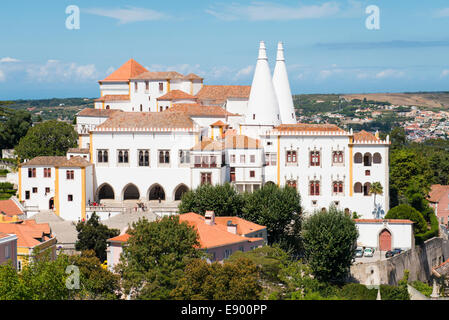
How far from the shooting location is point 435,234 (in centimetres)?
5869

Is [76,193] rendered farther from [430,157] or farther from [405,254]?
[430,157]

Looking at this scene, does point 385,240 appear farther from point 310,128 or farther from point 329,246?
point 310,128

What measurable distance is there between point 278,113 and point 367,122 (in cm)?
12413

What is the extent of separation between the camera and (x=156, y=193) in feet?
200

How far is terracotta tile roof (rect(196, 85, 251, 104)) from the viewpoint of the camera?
69.6 metres

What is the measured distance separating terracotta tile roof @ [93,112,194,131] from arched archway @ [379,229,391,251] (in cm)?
1743

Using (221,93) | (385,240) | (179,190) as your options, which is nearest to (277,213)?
(385,240)

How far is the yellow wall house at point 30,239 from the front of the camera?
40969mm

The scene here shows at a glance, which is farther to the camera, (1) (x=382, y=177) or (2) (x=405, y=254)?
(1) (x=382, y=177)

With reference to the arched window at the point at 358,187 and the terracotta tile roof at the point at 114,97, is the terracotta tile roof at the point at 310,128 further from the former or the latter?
the terracotta tile roof at the point at 114,97

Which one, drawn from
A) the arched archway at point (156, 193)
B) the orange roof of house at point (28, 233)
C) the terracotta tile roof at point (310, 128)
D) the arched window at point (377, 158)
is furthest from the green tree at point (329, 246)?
the orange roof of house at point (28, 233)
